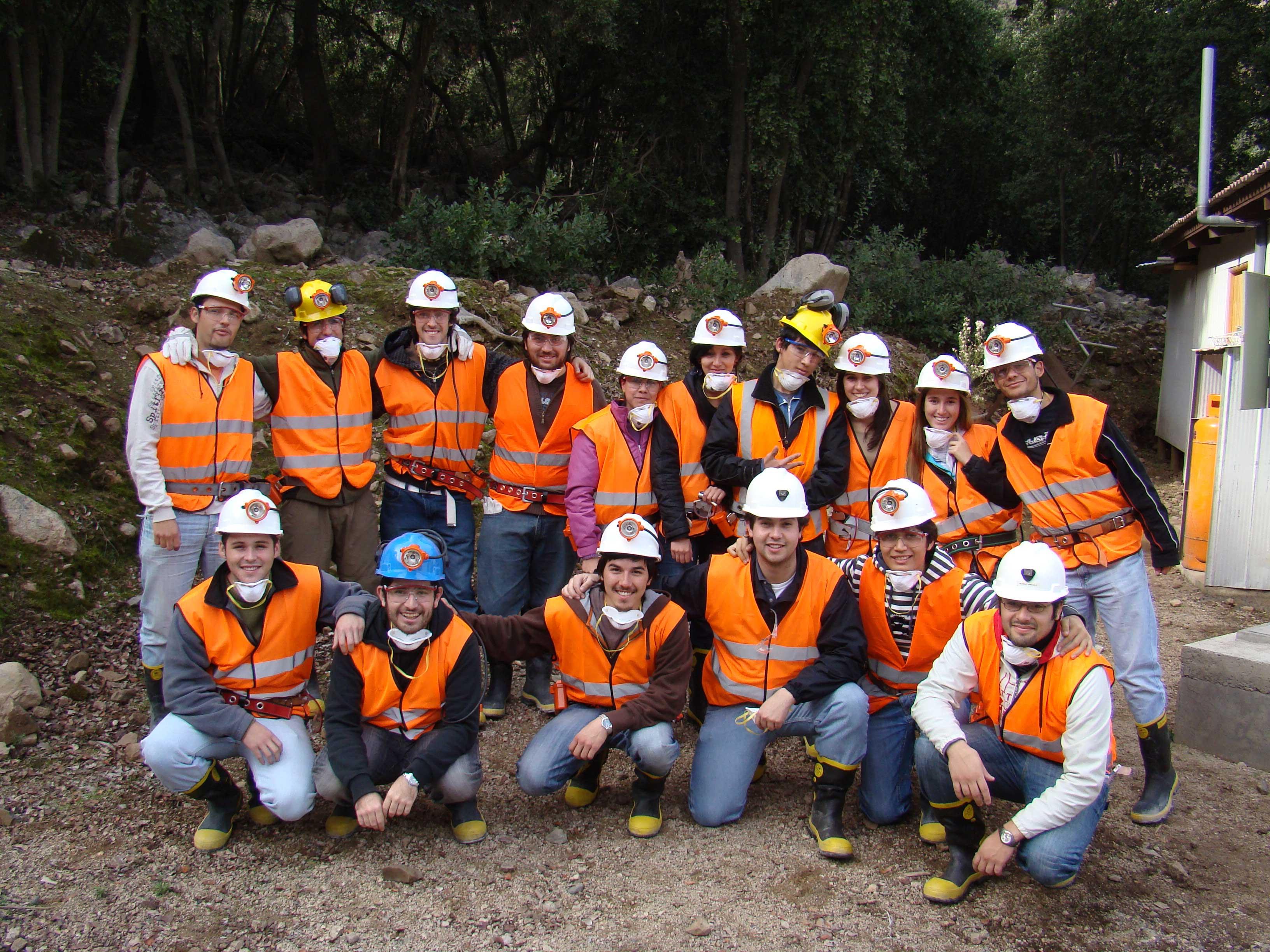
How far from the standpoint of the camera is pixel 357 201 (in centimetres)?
1501

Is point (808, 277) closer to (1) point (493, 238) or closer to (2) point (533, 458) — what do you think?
(1) point (493, 238)

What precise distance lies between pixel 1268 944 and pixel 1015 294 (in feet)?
46.4

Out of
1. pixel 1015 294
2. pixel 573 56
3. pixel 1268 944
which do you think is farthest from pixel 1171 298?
pixel 1268 944

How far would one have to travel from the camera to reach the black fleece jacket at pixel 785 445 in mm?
4672

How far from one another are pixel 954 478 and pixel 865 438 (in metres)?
0.53

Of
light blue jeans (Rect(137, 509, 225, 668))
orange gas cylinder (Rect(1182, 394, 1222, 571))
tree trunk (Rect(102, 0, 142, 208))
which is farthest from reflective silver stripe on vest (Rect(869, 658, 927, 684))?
tree trunk (Rect(102, 0, 142, 208))

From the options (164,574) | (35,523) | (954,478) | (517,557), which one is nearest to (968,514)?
(954,478)

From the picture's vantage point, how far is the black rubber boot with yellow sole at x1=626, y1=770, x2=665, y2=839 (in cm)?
395

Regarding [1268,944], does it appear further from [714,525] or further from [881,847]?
[714,525]

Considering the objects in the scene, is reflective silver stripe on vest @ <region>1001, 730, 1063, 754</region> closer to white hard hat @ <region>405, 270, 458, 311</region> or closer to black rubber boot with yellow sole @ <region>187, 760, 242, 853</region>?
black rubber boot with yellow sole @ <region>187, 760, 242, 853</region>

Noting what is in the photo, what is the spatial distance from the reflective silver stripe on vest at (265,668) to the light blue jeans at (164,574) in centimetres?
63

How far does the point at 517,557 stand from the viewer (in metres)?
5.03

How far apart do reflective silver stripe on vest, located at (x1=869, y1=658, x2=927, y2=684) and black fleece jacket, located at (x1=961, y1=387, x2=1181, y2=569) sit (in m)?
1.11

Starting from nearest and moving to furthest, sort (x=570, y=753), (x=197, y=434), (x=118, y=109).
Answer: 1. (x=570, y=753)
2. (x=197, y=434)
3. (x=118, y=109)
